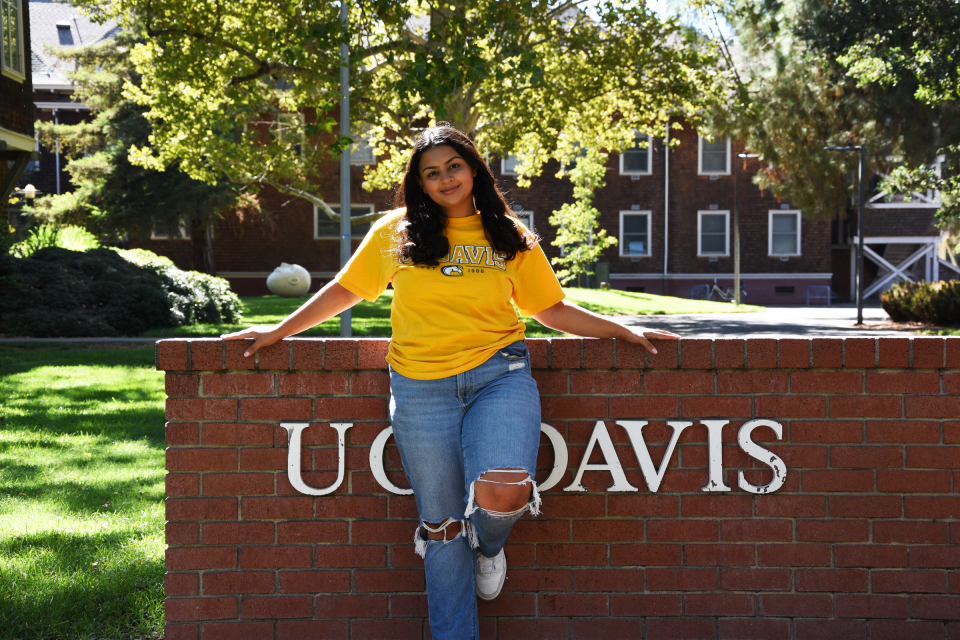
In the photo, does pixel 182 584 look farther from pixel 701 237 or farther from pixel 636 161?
pixel 701 237

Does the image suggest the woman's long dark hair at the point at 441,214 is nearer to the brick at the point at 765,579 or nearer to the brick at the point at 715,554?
the brick at the point at 715,554

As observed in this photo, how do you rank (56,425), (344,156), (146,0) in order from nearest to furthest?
1. (56,425)
2. (344,156)
3. (146,0)

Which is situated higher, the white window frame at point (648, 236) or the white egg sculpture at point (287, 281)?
the white window frame at point (648, 236)

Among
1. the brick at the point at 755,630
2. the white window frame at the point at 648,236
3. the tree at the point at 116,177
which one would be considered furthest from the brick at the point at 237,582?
the white window frame at the point at 648,236

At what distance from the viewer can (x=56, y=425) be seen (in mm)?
7207

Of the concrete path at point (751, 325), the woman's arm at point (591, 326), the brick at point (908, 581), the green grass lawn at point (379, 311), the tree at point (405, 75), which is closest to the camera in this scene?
the woman's arm at point (591, 326)

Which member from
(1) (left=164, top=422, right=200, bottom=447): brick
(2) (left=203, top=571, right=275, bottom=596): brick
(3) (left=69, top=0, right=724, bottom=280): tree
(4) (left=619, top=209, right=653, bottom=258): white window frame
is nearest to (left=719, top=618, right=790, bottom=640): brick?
(2) (left=203, top=571, right=275, bottom=596): brick

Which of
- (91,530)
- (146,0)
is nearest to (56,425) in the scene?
(91,530)

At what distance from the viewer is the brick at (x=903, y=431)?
3264mm

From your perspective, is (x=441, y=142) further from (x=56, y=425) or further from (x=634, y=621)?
(x=56, y=425)

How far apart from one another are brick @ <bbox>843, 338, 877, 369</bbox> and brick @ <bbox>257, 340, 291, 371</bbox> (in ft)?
6.97

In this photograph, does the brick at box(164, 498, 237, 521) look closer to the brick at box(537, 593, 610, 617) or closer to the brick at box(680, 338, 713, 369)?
the brick at box(537, 593, 610, 617)

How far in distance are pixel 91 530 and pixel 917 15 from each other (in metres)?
16.8

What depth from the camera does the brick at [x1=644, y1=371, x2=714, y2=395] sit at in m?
3.28
